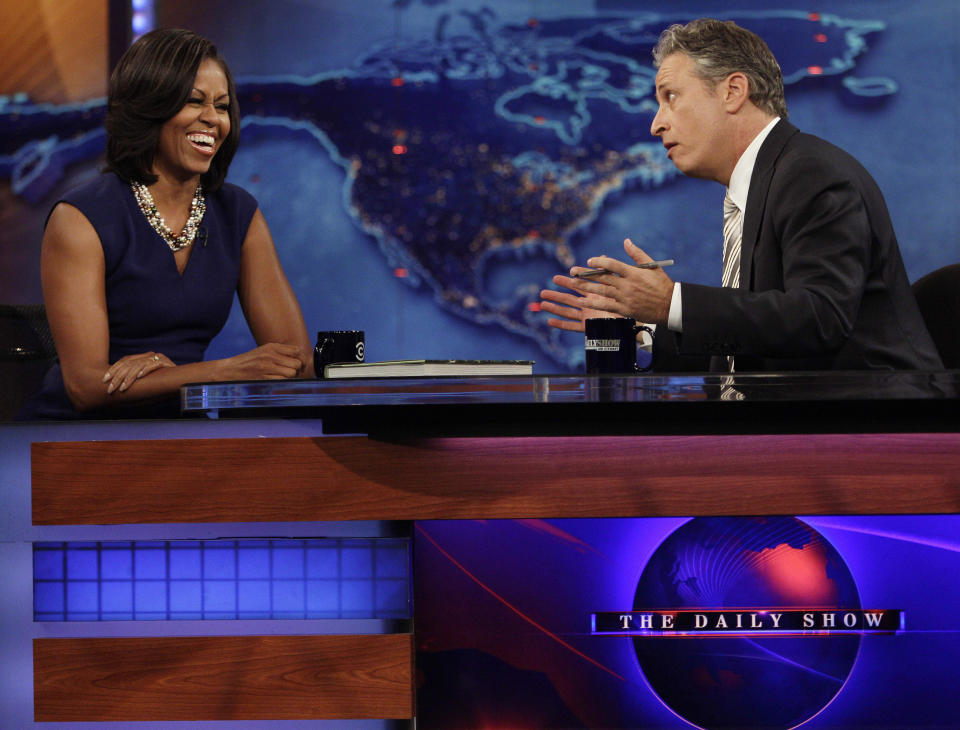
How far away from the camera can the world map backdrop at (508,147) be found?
389cm

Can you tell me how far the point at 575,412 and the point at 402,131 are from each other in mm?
2864

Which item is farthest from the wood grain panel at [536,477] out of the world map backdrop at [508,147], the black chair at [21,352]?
the world map backdrop at [508,147]

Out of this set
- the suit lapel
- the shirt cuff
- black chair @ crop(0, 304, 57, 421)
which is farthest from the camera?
black chair @ crop(0, 304, 57, 421)

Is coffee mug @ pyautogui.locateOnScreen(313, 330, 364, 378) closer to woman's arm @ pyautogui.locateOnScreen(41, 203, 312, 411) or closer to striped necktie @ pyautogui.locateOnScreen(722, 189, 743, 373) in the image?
woman's arm @ pyautogui.locateOnScreen(41, 203, 312, 411)

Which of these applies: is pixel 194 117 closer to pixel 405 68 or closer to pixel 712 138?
pixel 712 138

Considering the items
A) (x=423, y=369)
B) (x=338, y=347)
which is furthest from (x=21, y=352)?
(x=423, y=369)

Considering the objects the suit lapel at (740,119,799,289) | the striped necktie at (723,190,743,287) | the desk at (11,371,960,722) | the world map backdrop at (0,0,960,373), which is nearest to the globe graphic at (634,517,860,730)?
the desk at (11,371,960,722)

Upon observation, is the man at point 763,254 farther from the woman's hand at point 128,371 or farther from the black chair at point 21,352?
the black chair at point 21,352

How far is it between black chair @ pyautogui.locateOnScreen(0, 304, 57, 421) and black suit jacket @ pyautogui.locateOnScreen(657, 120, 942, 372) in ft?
4.51

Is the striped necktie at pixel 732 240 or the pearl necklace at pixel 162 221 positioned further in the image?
the pearl necklace at pixel 162 221

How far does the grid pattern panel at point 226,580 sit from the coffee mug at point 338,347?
1.22 ft

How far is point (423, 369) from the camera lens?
1.25m

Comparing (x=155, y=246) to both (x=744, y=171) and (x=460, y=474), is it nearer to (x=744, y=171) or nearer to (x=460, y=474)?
(x=460, y=474)

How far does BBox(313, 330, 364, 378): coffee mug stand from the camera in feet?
5.23
